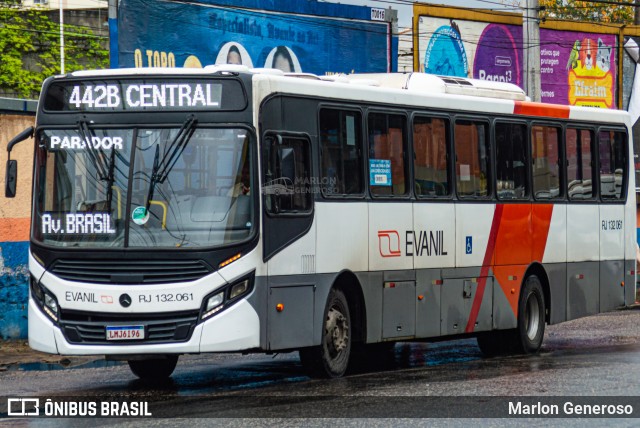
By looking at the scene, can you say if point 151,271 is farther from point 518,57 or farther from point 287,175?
point 518,57

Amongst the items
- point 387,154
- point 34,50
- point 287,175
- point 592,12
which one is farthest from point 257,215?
point 592,12

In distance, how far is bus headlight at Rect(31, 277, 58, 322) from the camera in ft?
42.8

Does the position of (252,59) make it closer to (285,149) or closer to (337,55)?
(337,55)

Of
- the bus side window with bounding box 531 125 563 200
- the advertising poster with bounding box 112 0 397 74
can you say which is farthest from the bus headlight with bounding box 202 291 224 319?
the advertising poster with bounding box 112 0 397 74

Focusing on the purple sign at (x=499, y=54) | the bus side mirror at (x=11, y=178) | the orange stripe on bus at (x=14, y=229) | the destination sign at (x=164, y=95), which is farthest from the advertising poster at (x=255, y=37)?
the destination sign at (x=164, y=95)

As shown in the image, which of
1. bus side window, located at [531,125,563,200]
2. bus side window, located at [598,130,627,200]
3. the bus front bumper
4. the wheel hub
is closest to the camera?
the bus front bumper

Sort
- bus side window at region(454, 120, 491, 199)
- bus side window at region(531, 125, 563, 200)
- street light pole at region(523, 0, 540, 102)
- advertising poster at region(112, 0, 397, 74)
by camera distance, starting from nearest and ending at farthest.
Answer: bus side window at region(454, 120, 491, 199) < bus side window at region(531, 125, 563, 200) < advertising poster at region(112, 0, 397, 74) < street light pole at region(523, 0, 540, 102)

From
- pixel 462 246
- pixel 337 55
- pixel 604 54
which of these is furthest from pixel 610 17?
pixel 462 246

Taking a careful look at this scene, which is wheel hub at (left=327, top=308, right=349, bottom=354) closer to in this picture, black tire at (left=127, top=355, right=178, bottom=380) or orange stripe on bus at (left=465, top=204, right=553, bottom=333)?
black tire at (left=127, top=355, right=178, bottom=380)

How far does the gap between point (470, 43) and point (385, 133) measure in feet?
65.3

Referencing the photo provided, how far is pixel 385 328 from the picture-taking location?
1516cm

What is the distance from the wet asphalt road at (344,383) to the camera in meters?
11.5

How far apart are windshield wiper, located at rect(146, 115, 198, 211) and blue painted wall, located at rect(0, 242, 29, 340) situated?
7695mm

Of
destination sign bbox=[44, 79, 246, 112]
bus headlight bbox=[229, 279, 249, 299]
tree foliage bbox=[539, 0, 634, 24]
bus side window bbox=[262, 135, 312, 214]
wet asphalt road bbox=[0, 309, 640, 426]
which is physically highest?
tree foliage bbox=[539, 0, 634, 24]
